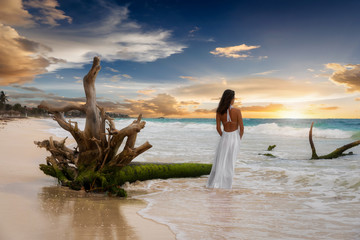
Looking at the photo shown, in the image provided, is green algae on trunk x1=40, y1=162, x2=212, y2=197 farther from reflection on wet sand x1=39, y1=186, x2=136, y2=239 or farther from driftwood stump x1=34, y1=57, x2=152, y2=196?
reflection on wet sand x1=39, y1=186, x2=136, y2=239

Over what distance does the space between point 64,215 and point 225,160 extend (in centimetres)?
450

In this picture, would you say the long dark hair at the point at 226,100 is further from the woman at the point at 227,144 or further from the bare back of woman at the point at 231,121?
the bare back of woman at the point at 231,121

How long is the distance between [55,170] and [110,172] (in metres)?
1.28

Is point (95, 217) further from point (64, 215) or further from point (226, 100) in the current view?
point (226, 100)

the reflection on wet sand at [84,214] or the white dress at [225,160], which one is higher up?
the white dress at [225,160]

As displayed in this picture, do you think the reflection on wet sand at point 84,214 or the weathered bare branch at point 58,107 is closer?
the reflection on wet sand at point 84,214

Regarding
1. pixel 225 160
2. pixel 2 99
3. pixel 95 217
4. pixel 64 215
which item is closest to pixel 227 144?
pixel 225 160

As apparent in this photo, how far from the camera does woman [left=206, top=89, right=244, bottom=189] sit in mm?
7785

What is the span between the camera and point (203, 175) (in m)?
9.47

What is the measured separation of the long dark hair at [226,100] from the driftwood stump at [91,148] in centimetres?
219

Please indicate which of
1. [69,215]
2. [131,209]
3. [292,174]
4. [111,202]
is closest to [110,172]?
[111,202]

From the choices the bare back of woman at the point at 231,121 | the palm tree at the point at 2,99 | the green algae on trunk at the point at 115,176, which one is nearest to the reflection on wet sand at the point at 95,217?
the green algae on trunk at the point at 115,176

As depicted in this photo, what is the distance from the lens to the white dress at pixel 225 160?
7.86 meters

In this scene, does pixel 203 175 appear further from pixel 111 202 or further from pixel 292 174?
pixel 111 202
